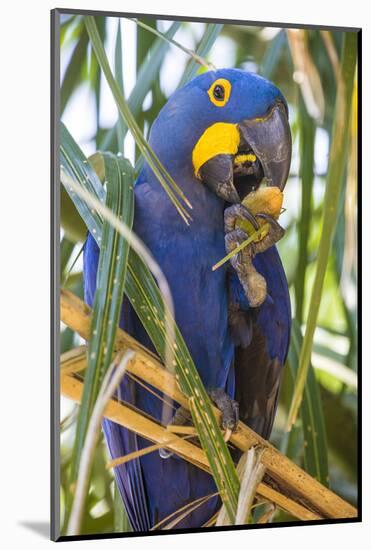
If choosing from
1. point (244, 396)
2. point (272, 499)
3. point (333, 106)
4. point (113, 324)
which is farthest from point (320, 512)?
point (333, 106)

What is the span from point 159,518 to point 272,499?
27 centimetres

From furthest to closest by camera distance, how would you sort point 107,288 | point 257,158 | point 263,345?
1. point 263,345
2. point 257,158
3. point 107,288

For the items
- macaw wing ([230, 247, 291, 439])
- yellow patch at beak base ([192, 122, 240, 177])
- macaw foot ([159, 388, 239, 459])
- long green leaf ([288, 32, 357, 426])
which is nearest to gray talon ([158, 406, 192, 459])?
macaw foot ([159, 388, 239, 459])

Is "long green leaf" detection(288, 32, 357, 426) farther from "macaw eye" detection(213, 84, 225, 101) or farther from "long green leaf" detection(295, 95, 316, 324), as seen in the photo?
"macaw eye" detection(213, 84, 225, 101)

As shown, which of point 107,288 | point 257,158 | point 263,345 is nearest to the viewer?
point 107,288

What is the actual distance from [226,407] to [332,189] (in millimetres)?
577

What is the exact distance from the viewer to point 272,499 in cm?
255

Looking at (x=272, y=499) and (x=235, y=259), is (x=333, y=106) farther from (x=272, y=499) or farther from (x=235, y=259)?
(x=272, y=499)

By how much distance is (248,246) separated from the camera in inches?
97.7

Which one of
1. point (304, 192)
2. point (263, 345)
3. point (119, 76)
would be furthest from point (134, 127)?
point (263, 345)

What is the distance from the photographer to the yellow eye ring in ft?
7.93

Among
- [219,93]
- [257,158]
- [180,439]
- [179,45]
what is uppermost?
[179,45]

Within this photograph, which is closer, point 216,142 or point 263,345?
point 216,142

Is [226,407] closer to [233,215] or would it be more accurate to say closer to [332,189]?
[233,215]
